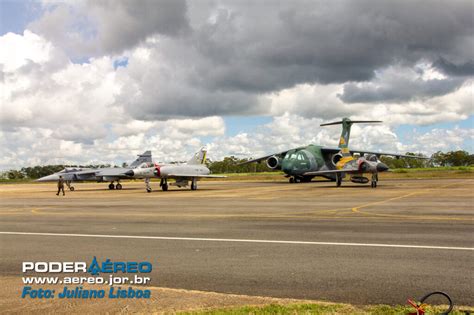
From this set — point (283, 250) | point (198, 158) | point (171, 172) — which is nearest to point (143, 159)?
point (198, 158)

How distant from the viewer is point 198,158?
160 ft

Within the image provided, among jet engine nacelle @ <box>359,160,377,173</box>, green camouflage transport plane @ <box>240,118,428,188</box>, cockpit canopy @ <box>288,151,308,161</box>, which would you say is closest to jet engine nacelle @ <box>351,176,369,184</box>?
green camouflage transport plane @ <box>240,118,428,188</box>

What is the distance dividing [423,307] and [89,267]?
622 cm

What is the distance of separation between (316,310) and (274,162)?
49.4 m

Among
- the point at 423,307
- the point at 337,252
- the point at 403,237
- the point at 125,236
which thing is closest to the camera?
the point at 423,307

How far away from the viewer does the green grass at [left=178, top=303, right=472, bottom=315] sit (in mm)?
5914

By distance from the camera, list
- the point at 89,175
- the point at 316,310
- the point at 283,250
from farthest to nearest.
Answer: the point at 89,175
the point at 283,250
the point at 316,310

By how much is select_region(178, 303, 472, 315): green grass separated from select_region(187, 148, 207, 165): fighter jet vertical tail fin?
41729 mm

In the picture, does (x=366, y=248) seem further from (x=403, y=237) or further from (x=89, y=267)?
(x=89, y=267)

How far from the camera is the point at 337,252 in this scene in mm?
10000

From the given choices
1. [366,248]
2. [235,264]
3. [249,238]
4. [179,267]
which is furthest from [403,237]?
[179,267]

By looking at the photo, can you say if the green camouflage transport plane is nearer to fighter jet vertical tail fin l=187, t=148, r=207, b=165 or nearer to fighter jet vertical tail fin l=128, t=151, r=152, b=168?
fighter jet vertical tail fin l=187, t=148, r=207, b=165

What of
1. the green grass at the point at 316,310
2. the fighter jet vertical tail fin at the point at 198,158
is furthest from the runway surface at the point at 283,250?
the fighter jet vertical tail fin at the point at 198,158

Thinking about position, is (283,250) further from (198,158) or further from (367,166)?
(198,158)
